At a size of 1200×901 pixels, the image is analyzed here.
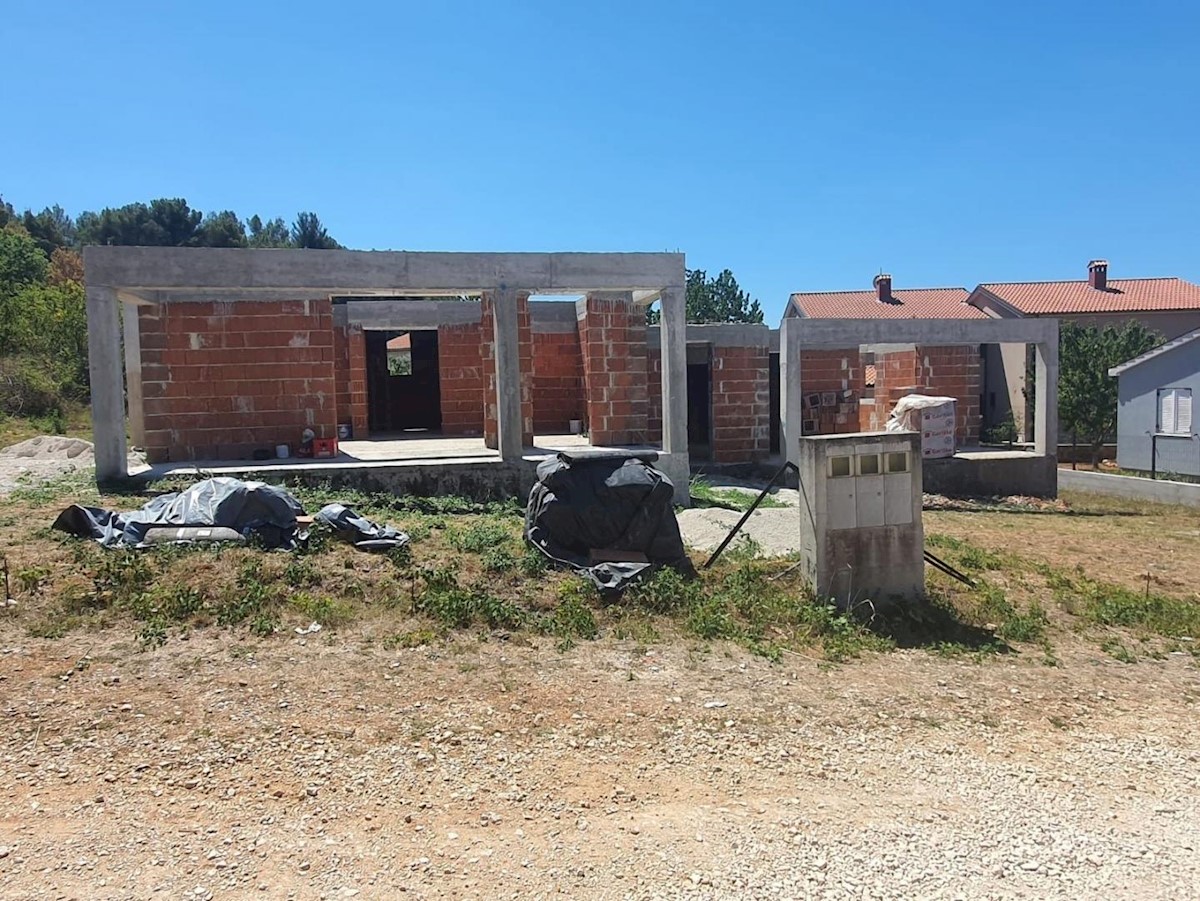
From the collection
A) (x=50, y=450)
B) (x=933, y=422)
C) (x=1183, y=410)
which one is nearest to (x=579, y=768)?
(x=933, y=422)

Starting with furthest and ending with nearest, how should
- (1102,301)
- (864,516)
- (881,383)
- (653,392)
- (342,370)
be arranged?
(1102,301), (881,383), (342,370), (653,392), (864,516)

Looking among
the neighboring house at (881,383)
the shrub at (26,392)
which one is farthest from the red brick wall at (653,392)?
the shrub at (26,392)

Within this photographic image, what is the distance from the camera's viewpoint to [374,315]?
16.9 metres

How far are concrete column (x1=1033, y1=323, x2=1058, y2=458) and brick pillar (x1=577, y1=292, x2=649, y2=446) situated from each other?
834cm

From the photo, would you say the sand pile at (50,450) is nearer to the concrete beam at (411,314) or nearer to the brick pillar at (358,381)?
the brick pillar at (358,381)

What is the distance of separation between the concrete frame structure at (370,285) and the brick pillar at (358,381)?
4.25 metres

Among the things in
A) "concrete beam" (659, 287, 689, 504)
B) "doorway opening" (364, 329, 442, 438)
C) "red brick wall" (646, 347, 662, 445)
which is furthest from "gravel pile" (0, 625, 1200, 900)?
"doorway opening" (364, 329, 442, 438)

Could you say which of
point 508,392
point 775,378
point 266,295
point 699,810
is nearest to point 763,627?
point 699,810

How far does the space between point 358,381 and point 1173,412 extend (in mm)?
19350

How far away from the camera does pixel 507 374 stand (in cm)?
1139

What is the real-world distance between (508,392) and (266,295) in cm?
415

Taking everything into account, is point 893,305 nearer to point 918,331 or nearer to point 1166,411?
point 1166,411

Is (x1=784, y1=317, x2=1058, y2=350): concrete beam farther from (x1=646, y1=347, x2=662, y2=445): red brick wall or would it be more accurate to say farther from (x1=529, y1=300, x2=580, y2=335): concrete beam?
(x1=529, y1=300, x2=580, y2=335): concrete beam

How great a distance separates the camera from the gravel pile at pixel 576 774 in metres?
3.16
